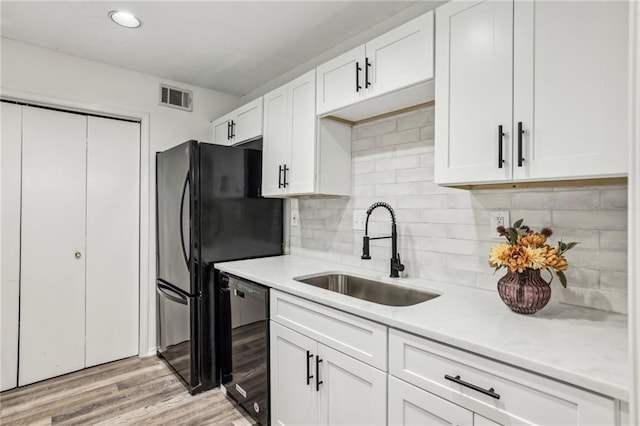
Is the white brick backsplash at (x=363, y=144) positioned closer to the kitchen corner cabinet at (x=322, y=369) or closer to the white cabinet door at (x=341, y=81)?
the white cabinet door at (x=341, y=81)

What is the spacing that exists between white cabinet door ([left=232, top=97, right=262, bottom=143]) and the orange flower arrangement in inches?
77.8

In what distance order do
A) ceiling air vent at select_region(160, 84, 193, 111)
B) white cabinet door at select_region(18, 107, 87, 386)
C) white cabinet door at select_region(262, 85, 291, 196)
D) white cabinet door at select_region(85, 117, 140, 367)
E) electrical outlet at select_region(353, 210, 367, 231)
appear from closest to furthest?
electrical outlet at select_region(353, 210, 367, 231) → white cabinet door at select_region(262, 85, 291, 196) → white cabinet door at select_region(18, 107, 87, 386) → white cabinet door at select_region(85, 117, 140, 367) → ceiling air vent at select_region(160, 84, 193, 111)

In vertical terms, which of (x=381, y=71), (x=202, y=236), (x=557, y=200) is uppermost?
(x=381, y=71)

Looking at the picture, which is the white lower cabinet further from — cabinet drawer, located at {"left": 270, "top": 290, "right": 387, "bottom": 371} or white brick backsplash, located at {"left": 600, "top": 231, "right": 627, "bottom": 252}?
white brick backsplash, located at {"left": 600, "top": 231, "right": 627, "bottom": 252}

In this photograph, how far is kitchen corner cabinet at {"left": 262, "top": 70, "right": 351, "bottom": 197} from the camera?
2197mm

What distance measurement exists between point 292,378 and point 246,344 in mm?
495

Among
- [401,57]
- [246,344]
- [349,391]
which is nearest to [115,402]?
[246,344]

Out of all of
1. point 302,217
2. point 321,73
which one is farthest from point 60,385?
point 321,73

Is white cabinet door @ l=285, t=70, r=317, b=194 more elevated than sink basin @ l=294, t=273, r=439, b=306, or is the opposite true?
white cabinet door @ l=285, t=70, r=317, b=194

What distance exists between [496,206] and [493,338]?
789 millimetres

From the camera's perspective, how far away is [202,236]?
238cm

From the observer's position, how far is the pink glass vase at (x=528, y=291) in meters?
1.26

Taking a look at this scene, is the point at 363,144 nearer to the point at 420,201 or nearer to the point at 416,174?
the point at 416,174

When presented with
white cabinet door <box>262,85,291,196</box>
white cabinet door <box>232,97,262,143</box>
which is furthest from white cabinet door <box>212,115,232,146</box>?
white cabinet door <box>262,85,291,196</box>
